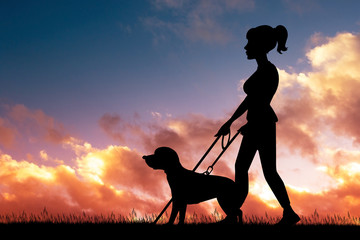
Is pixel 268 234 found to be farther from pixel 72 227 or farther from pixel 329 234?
pixel 72 227

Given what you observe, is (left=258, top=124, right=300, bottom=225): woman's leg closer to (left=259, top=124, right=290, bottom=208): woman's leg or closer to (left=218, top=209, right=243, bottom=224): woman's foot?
(left=259, top=124, right=290, bottom=208): woman's leg

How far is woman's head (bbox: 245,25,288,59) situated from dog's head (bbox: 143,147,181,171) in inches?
81.5

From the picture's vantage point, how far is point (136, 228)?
6703 mm

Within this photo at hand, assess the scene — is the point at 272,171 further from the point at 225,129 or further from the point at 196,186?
the point at 196,186

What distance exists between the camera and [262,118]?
627 centimetres

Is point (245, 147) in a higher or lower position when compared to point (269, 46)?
lower

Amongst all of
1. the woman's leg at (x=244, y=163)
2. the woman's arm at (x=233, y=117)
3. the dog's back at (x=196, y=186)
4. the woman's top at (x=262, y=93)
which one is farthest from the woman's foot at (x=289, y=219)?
the woman's arm at (x=233, y=117)

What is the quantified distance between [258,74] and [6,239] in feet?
14.4

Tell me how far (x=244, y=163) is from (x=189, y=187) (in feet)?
3.18

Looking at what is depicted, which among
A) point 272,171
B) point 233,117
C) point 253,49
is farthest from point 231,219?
point 253,49

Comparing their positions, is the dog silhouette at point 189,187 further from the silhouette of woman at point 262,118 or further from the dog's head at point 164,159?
the silhouette of woman at point 262,118

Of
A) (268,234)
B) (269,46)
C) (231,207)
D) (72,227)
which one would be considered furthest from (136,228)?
(269,46)

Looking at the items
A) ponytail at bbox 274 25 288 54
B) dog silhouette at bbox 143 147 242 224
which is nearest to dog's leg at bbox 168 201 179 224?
dog silhouette at bbox 143 147 242 224

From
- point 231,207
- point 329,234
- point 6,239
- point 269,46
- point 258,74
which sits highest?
point 269,46
